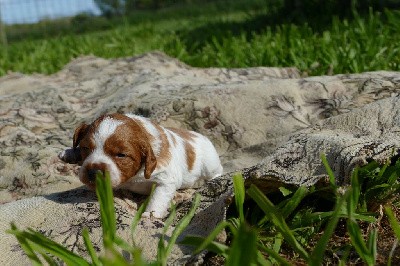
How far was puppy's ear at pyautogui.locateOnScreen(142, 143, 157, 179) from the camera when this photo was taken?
110 inches

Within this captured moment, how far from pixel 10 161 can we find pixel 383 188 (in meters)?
2.18

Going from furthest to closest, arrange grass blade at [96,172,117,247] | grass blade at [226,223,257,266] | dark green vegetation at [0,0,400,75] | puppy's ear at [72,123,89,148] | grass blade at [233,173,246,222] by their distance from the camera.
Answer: dark green vegetation at [0,0,400,75], puppy's ear at [72,123,89,148], grass blade at [233,173,246,222], grass blade at [96,172,117,247], grass blade at [226,223,257,266]

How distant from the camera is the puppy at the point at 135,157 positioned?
2.74 meters

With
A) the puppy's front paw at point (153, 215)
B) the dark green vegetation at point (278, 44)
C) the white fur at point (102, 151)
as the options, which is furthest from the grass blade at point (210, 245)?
the dark green vegetation at point (278, 44)

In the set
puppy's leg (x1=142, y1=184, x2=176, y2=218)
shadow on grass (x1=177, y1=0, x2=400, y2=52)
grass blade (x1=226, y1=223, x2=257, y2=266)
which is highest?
grass blade (x1=226, y1=223, x2=257, y2=266)

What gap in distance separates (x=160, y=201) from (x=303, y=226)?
0.71 metres

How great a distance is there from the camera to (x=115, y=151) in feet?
9.03

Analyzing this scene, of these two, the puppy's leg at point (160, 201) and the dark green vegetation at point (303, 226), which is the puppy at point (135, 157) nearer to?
the puppy's leg at point (160, 201)

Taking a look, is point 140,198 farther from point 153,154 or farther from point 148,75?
point 148,75

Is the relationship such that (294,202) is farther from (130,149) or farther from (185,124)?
(185,124)

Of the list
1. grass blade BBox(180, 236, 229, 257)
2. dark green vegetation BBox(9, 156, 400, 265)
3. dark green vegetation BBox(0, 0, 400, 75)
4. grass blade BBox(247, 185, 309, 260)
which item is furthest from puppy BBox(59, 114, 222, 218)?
dark green vegetation BBox(0, 0, 400, 75)

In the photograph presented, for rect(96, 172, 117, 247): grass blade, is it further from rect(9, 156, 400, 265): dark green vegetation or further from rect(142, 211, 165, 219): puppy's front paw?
rect(142, 211, 165, 219): puppy's front paw

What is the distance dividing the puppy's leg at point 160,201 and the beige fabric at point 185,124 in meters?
0.08

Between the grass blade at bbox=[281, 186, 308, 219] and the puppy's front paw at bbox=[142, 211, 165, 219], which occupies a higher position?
the grass blade at bbox=[281, 186, 308, 219]
